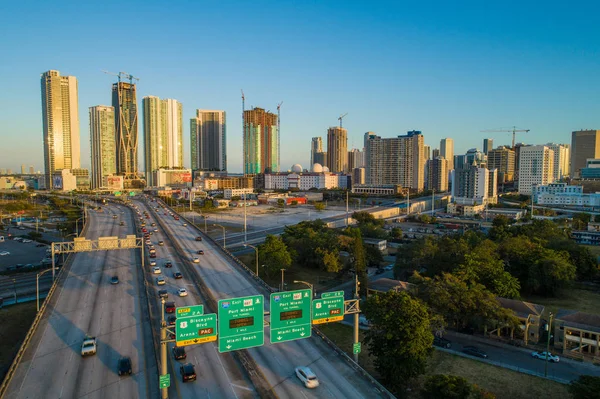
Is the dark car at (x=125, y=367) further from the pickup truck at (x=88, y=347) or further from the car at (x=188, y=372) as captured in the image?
the pickup truck at (x=88, y=347)

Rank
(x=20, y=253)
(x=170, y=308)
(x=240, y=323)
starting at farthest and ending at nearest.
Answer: (x=20, y=253) < (x=170, y=308) < (x=240, y=323)

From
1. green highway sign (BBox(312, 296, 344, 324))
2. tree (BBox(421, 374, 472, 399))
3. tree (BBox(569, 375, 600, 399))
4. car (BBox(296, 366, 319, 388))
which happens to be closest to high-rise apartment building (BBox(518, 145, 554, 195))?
tree (BBox(569, 375, 600, 399))

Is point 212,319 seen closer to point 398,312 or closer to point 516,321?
point 398,312

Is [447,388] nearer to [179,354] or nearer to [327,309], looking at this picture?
[327,309]

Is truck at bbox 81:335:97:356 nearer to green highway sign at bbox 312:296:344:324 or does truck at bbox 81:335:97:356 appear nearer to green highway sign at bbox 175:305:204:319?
green highway sign at bbox 175:305:204:319

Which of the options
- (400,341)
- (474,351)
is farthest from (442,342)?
(400,341)

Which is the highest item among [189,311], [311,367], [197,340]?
[189,311]

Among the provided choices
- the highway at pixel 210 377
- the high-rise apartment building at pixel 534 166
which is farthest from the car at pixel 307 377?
the high-rise apartment building at pixel 534 166
